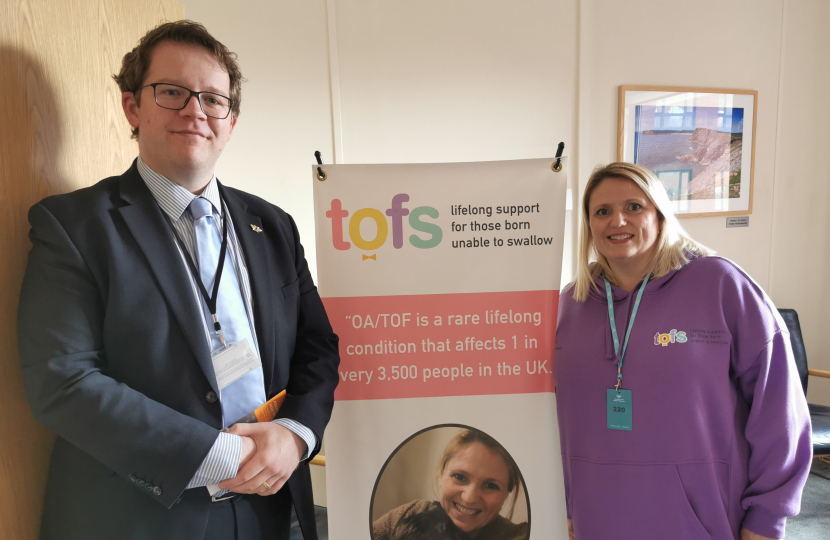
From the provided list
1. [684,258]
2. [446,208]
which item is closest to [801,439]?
[684,258]

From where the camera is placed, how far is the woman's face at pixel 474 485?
5.41 feet

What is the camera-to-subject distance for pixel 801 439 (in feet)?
4.76

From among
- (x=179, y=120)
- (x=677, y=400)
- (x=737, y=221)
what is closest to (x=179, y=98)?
(x=179, y=120)

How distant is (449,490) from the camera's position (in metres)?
1.66

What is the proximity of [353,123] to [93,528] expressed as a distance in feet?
7.89

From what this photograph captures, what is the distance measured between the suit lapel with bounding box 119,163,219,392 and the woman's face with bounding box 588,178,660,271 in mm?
1271

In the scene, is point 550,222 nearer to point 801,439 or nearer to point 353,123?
point 801,439

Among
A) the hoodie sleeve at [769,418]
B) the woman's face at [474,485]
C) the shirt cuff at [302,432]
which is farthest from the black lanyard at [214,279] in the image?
the hoodie sleeve at [769,418]

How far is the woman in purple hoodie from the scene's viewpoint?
144 centimetres

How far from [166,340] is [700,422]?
1475 millimetres

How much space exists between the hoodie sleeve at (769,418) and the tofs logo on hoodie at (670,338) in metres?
0.16

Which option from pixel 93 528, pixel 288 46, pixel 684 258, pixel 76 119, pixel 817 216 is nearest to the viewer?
pixel 93 528

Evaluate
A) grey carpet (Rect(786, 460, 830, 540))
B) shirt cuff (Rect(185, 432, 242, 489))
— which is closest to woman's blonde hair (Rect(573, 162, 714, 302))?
shirt cuff (Rect(185, 432, 242, 489))

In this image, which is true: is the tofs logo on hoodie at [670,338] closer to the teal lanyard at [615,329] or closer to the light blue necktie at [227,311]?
the teal lanyard at [615,329]
